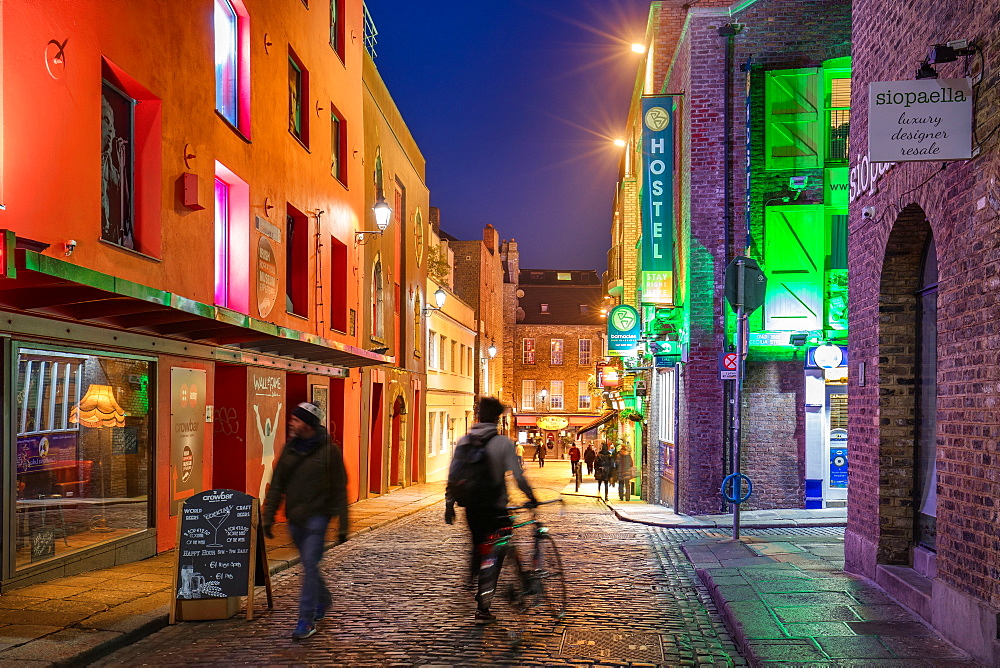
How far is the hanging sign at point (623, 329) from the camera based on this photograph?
22.7m

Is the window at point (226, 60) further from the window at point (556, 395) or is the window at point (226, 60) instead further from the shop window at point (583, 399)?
the shop window at point (583, 399)

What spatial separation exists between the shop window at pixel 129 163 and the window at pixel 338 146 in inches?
355

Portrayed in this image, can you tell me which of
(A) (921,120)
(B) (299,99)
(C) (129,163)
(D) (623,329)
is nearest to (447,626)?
(A) (921,120)

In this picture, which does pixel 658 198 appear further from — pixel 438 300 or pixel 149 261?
pixel 438 300

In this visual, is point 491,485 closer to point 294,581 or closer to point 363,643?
point 363,643

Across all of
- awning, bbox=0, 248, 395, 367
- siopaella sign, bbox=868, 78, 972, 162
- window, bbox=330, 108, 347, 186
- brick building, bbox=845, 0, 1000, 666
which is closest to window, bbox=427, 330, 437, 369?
window, bbox=330, 108, 347, 186

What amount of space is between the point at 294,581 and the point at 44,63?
5823 millimetres

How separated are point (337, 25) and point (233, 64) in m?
6.91

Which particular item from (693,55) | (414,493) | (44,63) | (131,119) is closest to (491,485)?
(44,63)

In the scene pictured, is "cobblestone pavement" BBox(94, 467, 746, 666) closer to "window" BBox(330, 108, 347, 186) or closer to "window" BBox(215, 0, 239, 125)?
"window" BBox(215, 0, 239, 125)

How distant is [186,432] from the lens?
488 inches

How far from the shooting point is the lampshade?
32.6ft

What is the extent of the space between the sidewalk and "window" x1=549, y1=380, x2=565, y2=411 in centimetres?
5683

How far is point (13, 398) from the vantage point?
8.57m
